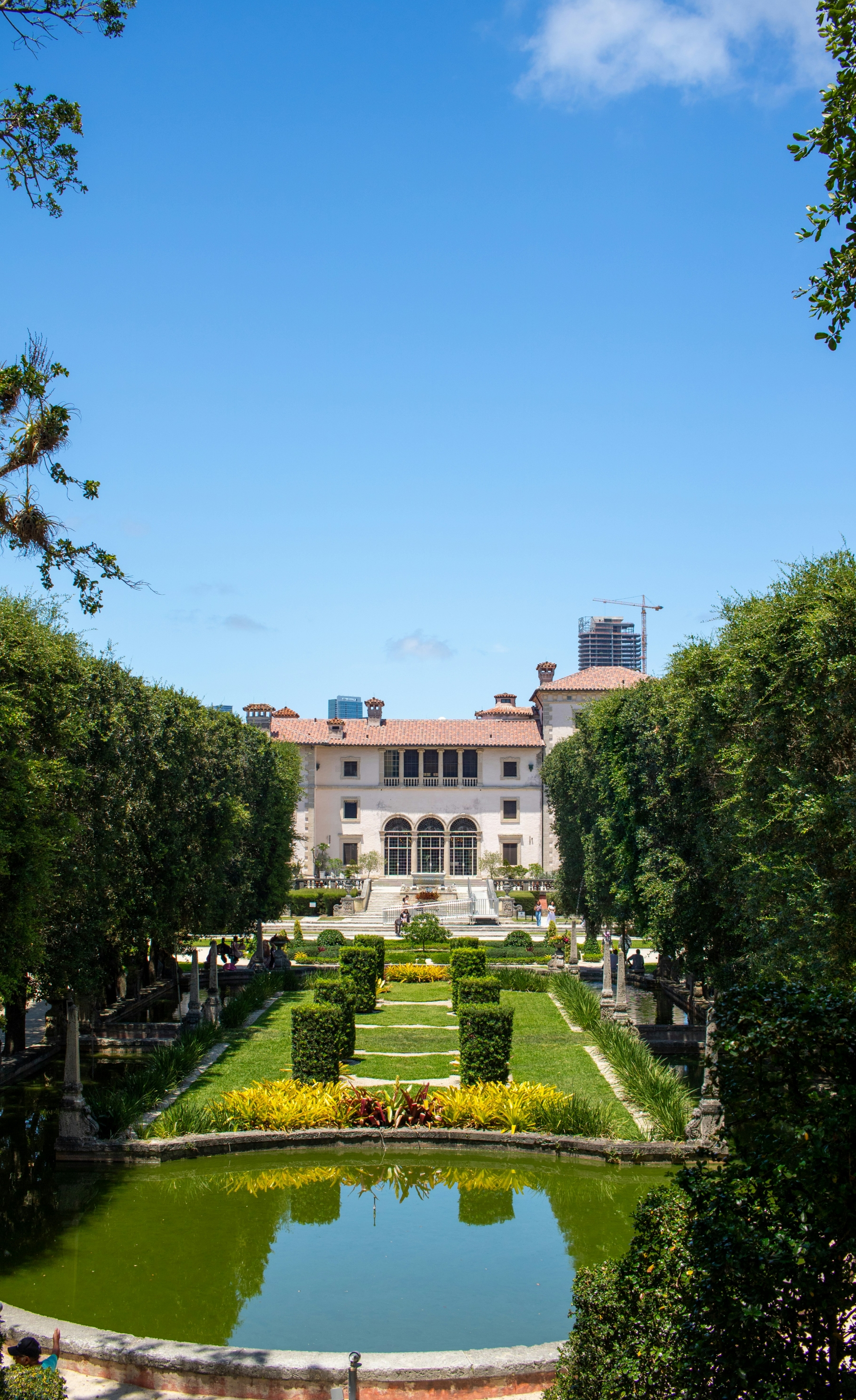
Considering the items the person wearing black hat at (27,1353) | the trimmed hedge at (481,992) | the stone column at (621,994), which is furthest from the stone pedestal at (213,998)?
the person wearing black hat at (27,1353)

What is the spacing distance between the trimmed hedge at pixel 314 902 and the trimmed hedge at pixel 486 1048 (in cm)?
3191

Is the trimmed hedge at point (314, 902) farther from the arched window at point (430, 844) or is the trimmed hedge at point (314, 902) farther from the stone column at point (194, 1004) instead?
the stone column at point (194, 1004)

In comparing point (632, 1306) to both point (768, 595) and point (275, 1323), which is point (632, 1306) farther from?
point (768, 595)

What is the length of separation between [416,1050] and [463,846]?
126ft

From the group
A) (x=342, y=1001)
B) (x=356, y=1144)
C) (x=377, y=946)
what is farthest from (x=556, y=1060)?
(x=377, y=946)

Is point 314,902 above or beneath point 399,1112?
above

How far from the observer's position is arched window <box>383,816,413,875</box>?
5944 cm

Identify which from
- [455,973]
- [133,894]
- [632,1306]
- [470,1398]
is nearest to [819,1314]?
[632,1306]

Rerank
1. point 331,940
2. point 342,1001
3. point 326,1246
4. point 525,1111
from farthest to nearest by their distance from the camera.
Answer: point 331,940 < point 342,1001 < point 525,1111 < point 326,1246

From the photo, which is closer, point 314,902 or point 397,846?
point 314,902

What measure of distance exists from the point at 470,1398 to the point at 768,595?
10.5 meters

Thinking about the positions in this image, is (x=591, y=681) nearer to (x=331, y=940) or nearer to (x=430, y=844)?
(x=430, y=844)

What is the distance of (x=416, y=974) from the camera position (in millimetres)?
32031

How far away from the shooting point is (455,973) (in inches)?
1042
